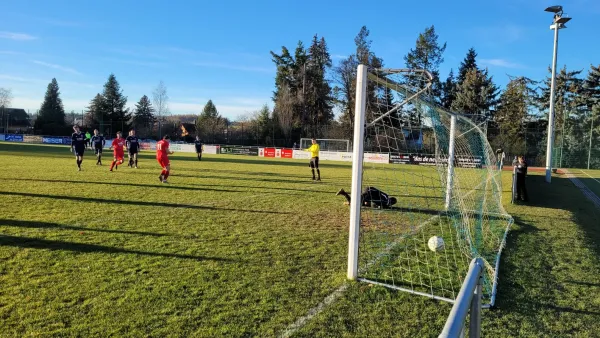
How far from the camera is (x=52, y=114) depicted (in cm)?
6347

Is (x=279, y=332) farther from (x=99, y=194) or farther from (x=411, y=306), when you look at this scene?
(x=99, y=194)

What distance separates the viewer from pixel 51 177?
1384 cm

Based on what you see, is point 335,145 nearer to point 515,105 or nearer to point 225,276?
point 515,105

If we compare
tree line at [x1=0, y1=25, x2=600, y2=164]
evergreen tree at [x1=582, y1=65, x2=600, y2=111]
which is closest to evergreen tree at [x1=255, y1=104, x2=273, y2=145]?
tree line at [x1=0, y1=25, x2=600, y2=164]

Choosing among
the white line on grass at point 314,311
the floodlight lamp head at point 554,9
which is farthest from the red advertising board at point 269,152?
the white line on grass at point 314,311

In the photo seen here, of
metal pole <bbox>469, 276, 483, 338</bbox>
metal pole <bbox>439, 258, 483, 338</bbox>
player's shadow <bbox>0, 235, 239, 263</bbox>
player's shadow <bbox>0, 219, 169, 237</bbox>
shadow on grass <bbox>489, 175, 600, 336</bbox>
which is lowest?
shadow on grass <bbox>489, 175, 600, 336</bbox>

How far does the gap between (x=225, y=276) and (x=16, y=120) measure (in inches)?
2939

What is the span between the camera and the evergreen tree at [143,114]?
203ft

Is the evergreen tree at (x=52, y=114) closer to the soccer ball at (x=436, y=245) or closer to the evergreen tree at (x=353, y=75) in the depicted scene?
the evergreen tree at (x=353, y=75)

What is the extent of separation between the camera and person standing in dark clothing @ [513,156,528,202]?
11852mm

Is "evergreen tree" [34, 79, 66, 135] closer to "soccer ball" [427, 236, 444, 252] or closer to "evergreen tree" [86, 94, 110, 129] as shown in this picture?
"evergreen tree" [86, 94, 110, 129]

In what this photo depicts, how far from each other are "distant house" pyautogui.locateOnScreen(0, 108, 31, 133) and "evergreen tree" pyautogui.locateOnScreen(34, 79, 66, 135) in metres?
2.88

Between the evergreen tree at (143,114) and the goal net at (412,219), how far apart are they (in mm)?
57531

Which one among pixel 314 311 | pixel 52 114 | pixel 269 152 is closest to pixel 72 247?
pixel 314 311
